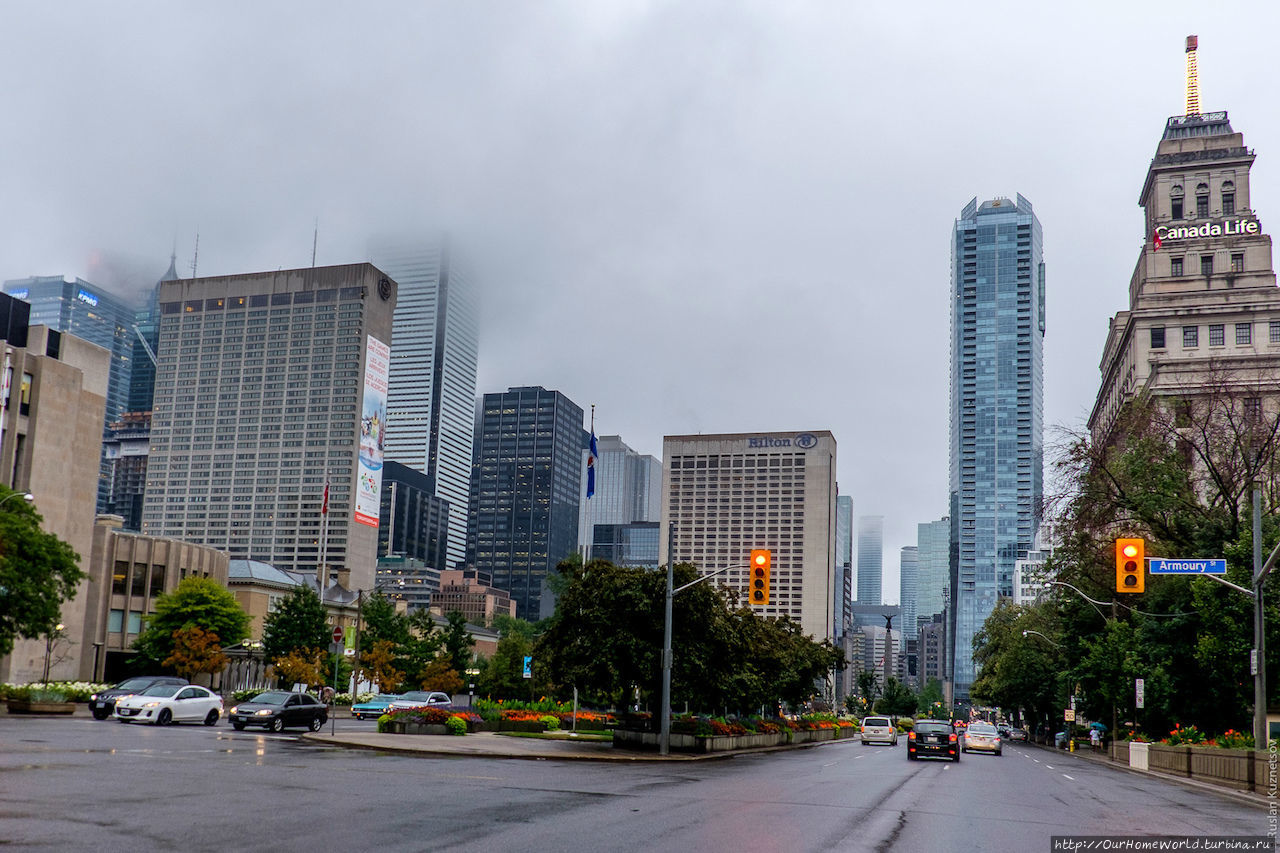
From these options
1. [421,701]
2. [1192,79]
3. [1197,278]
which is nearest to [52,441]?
[421,701]

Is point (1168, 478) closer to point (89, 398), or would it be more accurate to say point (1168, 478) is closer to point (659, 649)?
point (659, 649)

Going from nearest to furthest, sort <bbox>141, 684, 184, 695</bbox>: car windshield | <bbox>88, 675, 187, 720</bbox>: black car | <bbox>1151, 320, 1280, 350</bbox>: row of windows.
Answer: <bbox>141, 684, 184, 695</bbox>: car windshield → <bbox>88, 675, 187, 720</bbox>: black car → <bbox>1151, 320, 1280, 350</bbox>: row of windows

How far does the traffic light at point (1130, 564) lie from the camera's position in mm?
26391

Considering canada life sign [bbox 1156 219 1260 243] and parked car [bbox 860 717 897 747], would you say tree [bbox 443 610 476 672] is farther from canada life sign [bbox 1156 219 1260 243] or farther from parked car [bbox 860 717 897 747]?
canada life sign [bbox 1156 219 1260 243]

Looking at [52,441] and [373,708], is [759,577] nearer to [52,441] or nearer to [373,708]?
[373,708]

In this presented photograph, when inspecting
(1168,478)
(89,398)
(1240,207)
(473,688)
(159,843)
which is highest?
(1240,207)

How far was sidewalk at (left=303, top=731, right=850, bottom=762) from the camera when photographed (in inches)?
1206

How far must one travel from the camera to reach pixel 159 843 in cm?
1205

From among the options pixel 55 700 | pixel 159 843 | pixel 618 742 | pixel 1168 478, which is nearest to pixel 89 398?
pixel 55 700

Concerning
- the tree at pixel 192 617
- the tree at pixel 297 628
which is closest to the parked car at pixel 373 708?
the tree at pixel 297 628

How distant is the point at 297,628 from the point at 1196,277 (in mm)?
89282

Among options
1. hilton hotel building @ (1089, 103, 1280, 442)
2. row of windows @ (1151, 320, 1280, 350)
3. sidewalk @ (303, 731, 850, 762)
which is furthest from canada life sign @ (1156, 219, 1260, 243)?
sidewalk @ (303, 731, 850, 762)

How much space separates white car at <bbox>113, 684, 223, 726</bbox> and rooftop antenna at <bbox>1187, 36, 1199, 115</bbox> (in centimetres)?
11693

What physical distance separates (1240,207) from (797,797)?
10948 cm
